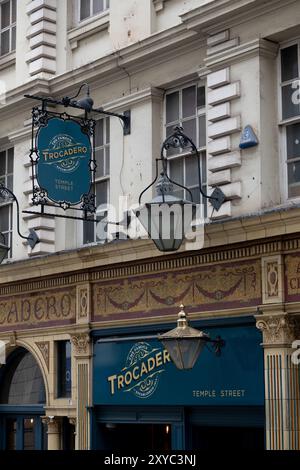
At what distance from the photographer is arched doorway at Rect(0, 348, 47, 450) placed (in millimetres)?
21797

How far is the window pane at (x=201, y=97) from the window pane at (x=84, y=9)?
3661 millimetres

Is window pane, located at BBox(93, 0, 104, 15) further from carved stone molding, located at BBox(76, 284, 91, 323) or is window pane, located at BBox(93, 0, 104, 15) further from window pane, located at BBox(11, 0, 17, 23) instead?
carved stone molding, located at BBox(76, 284, 91, 323)

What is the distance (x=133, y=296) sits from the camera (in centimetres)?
1934

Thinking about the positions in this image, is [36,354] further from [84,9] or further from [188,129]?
[84,9]

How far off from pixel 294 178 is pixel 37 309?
660 cm

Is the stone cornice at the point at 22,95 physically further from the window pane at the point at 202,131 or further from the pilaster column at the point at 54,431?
the pilaster column at the point at 54,431

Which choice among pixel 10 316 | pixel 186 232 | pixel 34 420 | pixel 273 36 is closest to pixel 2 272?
pixel 10 316

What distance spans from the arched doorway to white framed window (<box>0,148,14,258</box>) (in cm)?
244

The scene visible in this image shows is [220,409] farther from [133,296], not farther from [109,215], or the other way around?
[109,215]

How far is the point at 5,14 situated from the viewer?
77.7 ft

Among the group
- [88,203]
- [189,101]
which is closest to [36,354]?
[88,203]

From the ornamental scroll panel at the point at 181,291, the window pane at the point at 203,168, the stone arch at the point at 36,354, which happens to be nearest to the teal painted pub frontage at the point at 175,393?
the ornamental scroll panel at the point at 181,291

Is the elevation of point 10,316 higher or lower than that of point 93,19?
lower

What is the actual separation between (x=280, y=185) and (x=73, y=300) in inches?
203
